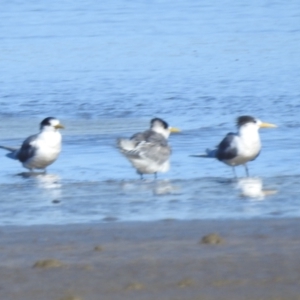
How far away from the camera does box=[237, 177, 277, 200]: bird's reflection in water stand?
8016 mm

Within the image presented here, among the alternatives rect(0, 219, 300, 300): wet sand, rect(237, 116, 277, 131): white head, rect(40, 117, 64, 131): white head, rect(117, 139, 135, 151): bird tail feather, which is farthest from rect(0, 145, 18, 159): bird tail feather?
rect(0, 219, 300, 300): wet sand

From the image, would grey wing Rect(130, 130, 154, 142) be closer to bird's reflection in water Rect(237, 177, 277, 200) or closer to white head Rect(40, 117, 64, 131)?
white head Rect(40, 117, 64, 131)

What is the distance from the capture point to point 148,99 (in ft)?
52.5

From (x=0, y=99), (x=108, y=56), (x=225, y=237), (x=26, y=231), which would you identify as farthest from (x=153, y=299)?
(x=108, y=56)

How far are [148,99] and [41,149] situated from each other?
18.9 feet

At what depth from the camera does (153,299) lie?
4.84m

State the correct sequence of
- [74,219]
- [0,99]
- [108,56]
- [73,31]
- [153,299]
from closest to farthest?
1. [153,299]
2. [74,219]
3. [0,99]
4. [108,56]
5. [73,31]

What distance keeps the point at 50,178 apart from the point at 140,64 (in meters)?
10.3

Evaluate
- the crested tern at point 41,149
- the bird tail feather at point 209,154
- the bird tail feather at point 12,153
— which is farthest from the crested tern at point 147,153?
the bird tail feather at point 12,153

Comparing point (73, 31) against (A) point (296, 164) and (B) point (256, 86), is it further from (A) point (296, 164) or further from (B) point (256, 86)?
(A) point (296, 164)

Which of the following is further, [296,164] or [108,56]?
[108,56]

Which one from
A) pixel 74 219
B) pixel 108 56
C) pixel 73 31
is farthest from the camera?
pixel 73 31

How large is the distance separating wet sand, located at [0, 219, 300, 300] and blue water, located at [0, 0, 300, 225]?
0.58m

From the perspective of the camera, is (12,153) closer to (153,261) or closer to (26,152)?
(26,152)
